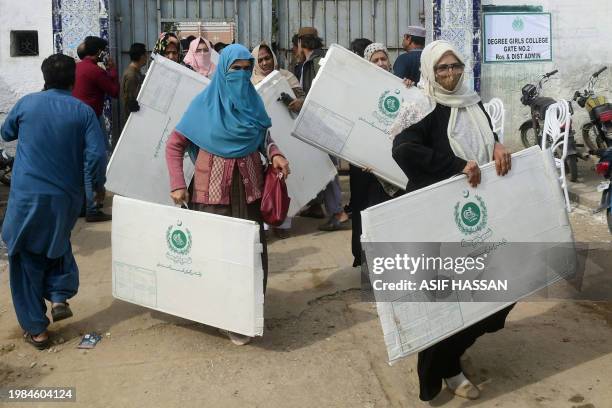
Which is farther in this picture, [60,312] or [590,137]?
[590,137]

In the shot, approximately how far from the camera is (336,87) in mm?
4602

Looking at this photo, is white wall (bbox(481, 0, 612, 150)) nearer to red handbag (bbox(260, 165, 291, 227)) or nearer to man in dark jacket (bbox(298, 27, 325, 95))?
man in dark jacket (bbox(298, 27, 325, 95))

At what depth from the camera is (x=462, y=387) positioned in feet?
10.7

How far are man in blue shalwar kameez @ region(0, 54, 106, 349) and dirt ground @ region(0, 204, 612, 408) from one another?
34 cm

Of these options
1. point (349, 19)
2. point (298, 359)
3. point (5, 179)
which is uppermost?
point (349, 19)

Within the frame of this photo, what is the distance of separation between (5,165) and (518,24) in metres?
5.70

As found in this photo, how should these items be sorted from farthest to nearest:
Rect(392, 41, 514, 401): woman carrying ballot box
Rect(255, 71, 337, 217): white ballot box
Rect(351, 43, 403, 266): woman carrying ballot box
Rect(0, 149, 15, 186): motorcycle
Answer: Rect(0, 149, 15, 186): motorcycle → Rect(255, 71, 337, 217): white ballot box → Rect(351, 43, 403, 266): woman carrying ballot box → Rect(392, 41, 514, 401): woman carrying ballot box

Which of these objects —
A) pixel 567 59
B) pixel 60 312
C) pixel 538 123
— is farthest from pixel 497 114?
pixel 60 312

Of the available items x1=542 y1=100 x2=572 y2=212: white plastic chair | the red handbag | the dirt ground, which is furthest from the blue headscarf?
x1=542 y1=100 x2=572 y2=212: white plastic chair

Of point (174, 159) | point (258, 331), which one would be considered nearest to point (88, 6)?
point (174, 159)

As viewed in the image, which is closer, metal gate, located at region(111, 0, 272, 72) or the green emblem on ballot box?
the green emblem on ballot box

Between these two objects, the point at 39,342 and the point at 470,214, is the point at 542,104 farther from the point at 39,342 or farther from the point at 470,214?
the point at 39,342

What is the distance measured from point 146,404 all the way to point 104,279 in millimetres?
1966

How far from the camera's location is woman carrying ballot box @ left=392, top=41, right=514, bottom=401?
3084mm
